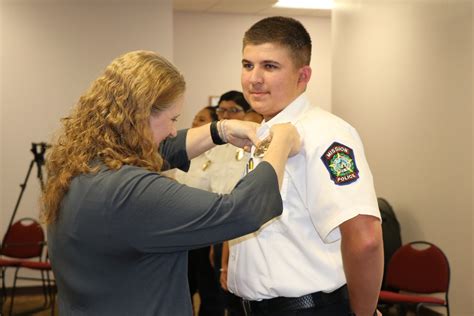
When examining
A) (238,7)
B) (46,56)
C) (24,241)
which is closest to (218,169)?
(24,241)

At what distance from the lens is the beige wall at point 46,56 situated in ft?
23.5

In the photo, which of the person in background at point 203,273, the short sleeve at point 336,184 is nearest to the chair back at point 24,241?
the person in background at point 203,273

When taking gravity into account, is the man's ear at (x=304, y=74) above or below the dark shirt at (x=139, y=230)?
above

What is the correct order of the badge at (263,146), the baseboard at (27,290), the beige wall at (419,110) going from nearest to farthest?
the badge at (263,146) → the beige wall at (419,110) → the baseboard at (27,290)

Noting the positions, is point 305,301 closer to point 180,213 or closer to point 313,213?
point 313,213

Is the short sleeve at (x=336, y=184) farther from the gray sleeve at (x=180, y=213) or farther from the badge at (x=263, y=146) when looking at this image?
the gray sleeve at (x=180, y=213)

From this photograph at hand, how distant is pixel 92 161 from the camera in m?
1.55

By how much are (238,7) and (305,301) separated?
7.52 meters

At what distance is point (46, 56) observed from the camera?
7312 millimetres

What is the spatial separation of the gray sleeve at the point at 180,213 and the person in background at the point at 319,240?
36cm

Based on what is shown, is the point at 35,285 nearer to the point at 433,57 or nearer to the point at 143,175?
the point at 433,57

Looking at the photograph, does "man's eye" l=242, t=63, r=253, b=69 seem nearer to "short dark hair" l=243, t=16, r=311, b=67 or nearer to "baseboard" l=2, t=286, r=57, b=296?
"short dark hair" l=243, t=16, r=311, b=67

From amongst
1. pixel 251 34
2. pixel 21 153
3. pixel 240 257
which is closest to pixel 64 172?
pixel 240 257

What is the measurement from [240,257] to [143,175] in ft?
2.54
